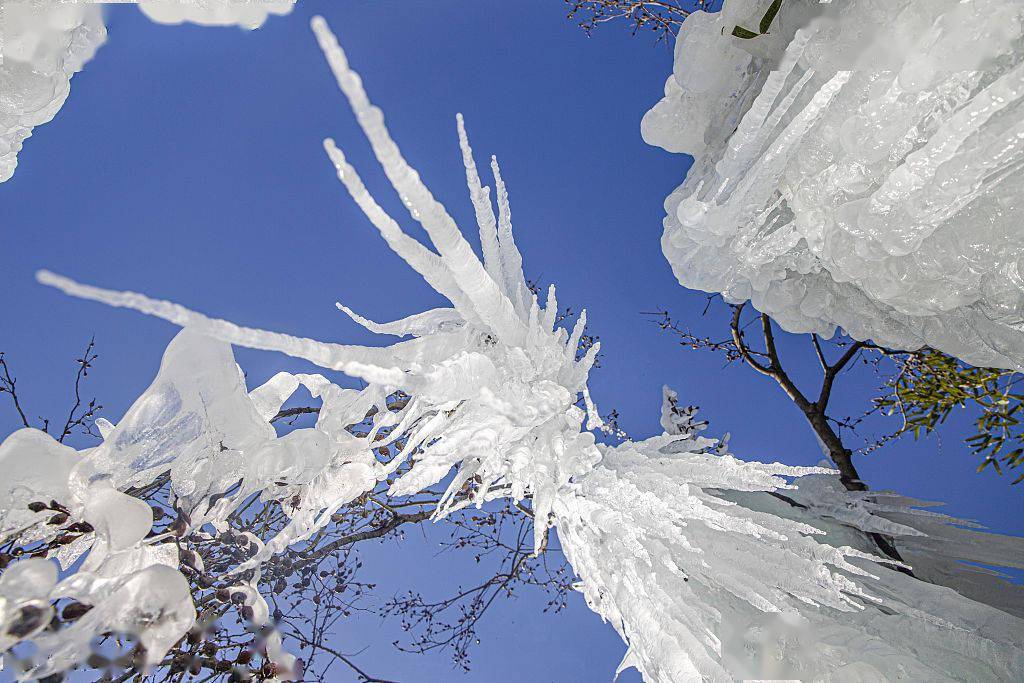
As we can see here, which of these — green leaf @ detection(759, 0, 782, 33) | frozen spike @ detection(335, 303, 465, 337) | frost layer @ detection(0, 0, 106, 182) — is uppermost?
frost layer @ detection(0, 0, 106, 182)

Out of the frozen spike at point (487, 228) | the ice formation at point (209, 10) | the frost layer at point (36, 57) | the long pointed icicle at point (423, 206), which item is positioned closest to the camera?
the long pointed icicle at point (423, 206)

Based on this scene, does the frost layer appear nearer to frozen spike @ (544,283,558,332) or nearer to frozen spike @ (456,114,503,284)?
frozen spike @ (456,114,503,284)

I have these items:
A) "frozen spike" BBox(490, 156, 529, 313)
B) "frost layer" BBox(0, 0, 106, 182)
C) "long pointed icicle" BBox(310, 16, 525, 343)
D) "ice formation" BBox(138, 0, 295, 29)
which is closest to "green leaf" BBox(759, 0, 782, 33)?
"frozen spike" BBox(490, 156, 529, 313)

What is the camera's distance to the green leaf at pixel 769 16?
77 centimetres

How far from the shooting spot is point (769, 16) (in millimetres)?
776

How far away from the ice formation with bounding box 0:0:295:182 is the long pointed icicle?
2.10ft

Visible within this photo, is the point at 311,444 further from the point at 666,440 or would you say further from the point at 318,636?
the point at 318,636

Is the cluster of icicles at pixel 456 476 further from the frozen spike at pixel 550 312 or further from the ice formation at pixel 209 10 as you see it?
the ice formation at pixel 209 10

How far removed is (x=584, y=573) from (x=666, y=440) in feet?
0.73

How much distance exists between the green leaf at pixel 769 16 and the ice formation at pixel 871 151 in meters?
0.03

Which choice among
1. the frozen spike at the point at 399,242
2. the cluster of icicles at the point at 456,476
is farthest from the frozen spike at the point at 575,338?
the frozen spike at the point at 399,242

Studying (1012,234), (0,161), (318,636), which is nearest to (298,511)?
(0,161)

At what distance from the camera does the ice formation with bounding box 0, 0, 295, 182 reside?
68 centimetres

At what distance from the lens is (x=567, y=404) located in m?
0.61
